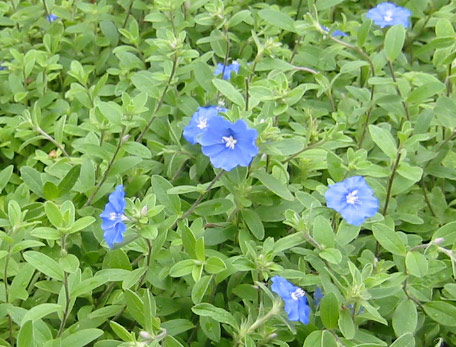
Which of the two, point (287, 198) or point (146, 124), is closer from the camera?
point (287, 198)

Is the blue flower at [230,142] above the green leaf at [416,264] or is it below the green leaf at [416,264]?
above

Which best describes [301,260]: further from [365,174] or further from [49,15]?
[49,15]

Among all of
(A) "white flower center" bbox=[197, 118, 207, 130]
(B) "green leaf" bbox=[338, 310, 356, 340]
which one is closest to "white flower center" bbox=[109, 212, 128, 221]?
(A) "white flower center" bbox=[197, 118, 207, 130]

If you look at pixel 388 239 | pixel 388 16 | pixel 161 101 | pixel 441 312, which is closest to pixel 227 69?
pixel 161 101

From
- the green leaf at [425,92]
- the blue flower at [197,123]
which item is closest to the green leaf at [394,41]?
the green leaf at [425,92]

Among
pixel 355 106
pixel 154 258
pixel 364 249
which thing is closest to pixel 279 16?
pixel 355 106

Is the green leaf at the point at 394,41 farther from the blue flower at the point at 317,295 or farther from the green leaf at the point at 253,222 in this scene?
the blue flower at the point at 317,295

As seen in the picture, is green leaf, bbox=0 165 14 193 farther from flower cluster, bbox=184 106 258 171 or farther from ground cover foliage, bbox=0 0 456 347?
flower cluster, bbox=184 106 258 171

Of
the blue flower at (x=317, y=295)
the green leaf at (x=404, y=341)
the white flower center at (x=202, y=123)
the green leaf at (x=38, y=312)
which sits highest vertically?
the white flower center at (x=202, y=123)
